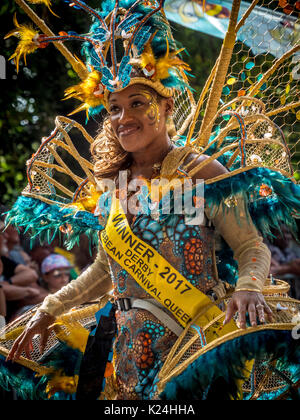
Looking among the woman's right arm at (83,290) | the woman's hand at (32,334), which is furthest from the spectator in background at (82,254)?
the woman's hand at (32,334)

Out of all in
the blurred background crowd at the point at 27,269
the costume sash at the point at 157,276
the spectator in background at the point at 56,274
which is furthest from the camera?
the spectator in background at the point at 56,274

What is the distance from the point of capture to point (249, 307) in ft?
5.29

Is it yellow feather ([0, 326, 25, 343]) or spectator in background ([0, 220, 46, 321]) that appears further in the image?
spectator in background ([0, 220, 46, 321])

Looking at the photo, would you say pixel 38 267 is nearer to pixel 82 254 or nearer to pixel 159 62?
pixel 82 254

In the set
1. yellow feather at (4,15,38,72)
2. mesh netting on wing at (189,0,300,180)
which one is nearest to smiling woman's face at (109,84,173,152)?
mesh netting on wing at (189,0,300,180)

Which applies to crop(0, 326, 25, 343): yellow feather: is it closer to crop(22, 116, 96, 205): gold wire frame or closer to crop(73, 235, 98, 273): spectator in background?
crop(22, 116, 96, 205): gold wire frame

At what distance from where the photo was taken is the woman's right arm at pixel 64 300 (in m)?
2.14

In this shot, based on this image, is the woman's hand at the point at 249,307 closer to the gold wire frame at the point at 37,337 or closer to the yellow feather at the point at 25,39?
the gold wire frame at the point at 37,337

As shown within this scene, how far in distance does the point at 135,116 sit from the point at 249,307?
89 centimetres

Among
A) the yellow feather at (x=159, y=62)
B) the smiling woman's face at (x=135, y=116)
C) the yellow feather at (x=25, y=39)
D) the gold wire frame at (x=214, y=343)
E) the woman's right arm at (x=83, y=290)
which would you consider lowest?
the gold wire frame at (x=214, y=343)

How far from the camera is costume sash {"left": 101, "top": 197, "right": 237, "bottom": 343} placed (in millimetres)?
1906

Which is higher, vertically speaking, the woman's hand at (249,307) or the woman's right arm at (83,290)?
the woman's right arm at (83,290)

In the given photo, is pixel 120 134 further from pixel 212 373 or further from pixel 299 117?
pixel 212 373

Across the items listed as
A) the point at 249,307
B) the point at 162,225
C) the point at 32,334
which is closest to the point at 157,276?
the point at 162,225
